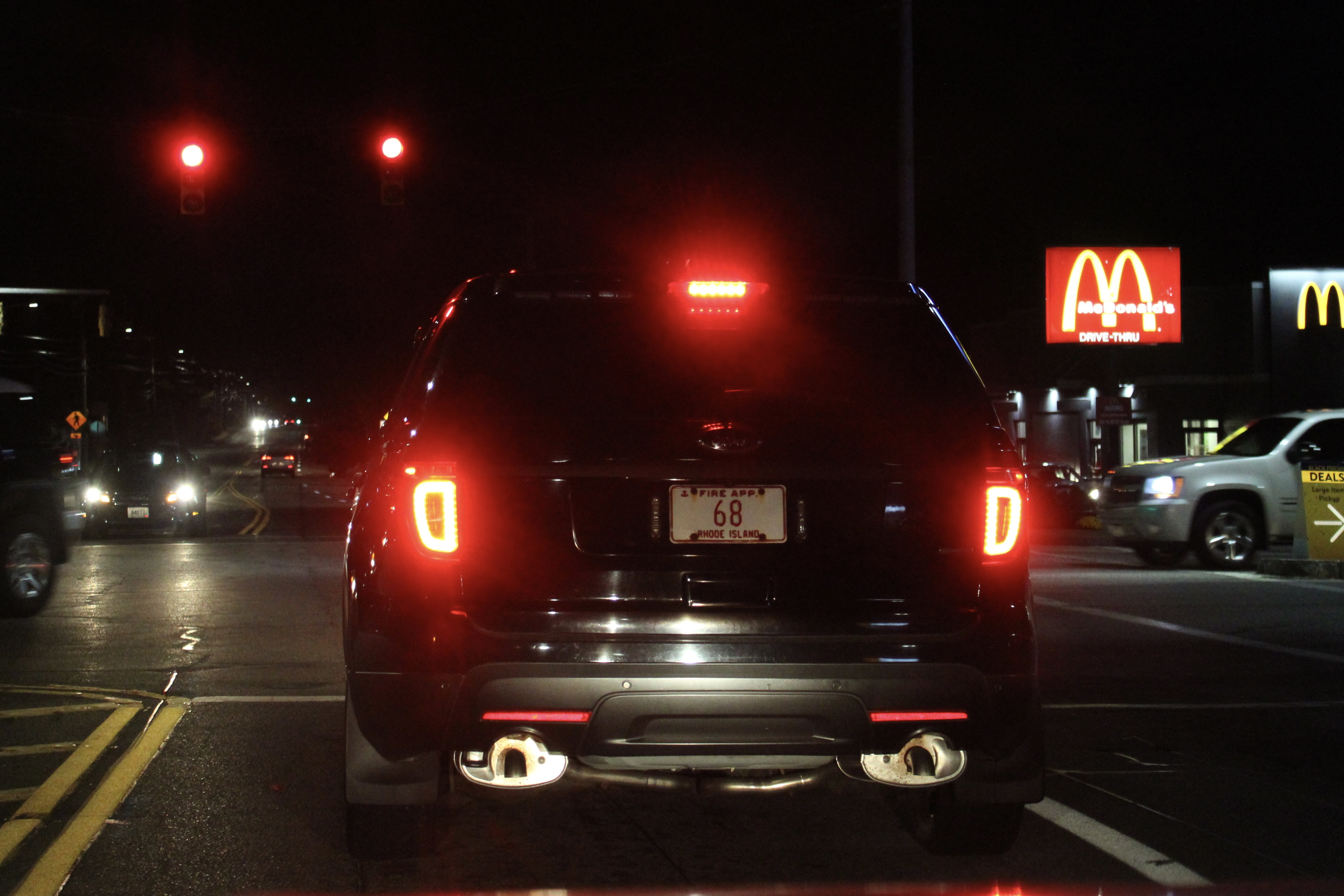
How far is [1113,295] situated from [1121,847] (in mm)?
39204

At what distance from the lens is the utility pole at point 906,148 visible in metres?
21.8

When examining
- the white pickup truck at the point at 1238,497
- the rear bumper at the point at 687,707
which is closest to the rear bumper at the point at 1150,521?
the white pickup truck at the point at 1238,497

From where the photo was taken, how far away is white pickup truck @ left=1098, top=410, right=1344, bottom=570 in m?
16.5

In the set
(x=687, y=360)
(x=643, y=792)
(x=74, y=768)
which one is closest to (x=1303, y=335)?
(x=643, y=792)

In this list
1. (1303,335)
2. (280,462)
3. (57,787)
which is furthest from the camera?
(280,462)

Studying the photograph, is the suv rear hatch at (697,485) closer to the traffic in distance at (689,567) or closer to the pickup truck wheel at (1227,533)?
the traffic in distance at (689,567)

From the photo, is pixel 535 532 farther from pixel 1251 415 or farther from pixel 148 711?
pixel 1251 415

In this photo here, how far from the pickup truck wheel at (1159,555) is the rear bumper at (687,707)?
1372 cm

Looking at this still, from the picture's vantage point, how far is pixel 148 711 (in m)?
7.80

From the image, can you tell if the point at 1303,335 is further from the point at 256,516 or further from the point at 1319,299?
the point at 256,516

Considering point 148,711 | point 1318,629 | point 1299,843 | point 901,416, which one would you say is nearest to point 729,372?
point 901,416

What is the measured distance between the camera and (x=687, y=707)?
161 inches

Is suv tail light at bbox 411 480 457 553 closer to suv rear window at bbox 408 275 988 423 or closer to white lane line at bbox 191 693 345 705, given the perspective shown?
suv rear window at bbox 408 275 988 423

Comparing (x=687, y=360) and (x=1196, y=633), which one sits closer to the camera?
(x=687, y=360)
